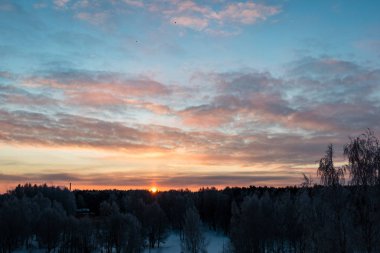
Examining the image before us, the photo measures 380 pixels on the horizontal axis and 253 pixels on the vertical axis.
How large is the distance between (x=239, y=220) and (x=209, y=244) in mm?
30125

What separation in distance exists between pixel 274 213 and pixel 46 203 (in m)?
68.0

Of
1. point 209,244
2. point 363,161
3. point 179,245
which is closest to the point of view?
point 363,161

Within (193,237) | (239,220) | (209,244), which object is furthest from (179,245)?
(239,220)

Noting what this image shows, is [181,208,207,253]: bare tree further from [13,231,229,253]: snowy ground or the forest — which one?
[13,231,229,253]: snowy ground

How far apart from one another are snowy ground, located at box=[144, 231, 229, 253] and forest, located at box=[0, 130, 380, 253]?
2.46 metres

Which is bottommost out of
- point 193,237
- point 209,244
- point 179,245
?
point 179,245

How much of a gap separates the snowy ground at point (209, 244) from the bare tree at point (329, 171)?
58.4 metres

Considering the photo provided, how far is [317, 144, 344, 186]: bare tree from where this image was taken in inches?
1571

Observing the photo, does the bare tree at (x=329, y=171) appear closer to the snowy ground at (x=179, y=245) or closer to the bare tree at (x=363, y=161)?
the bare tree at (x=363, y=161)

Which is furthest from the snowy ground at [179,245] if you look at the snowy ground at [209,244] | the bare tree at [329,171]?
the bare tree at [329,171]

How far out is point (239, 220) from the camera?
81.4 m

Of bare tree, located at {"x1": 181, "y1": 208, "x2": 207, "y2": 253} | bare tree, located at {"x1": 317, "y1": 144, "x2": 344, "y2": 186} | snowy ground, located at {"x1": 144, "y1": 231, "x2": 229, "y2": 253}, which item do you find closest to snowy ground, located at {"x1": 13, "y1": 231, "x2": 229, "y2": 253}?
snowy ground, located at {"x1": 144, "y1": 231, "x2": 229, "y2": 253}

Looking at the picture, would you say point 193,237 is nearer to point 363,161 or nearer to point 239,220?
point 239,220

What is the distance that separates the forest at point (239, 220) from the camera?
36.4 m
